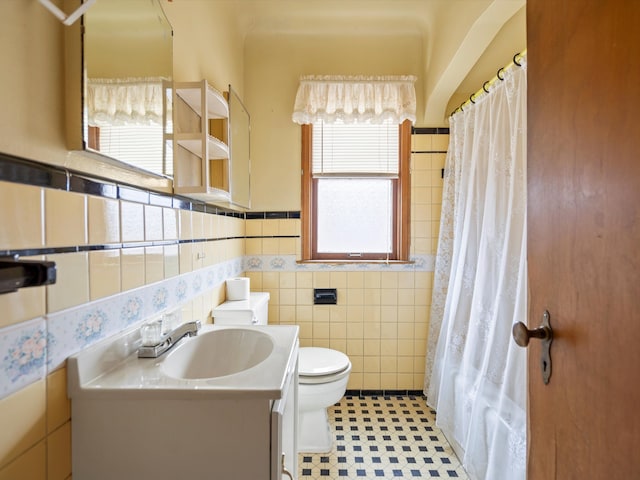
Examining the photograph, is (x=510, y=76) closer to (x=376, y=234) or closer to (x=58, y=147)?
(x=376, y=234)

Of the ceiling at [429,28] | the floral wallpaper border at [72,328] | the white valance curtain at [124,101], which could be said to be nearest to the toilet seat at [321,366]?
the floral wallpaper border at [72,328]

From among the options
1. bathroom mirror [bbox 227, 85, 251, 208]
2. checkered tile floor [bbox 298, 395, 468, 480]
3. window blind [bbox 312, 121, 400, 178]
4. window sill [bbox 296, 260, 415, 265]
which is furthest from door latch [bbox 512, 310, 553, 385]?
window blind [bbox 312, 121, 400, 178]

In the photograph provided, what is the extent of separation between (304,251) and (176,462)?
1686mm

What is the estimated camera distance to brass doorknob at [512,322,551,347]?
0.72 metres

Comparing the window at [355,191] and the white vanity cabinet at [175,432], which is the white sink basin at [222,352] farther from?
the window at [355,191]

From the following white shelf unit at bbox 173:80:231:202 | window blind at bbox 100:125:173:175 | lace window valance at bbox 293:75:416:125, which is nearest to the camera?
window blind at bbox 100:125:173:175

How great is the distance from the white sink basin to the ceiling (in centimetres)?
181

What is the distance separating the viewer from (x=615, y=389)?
538 millimetres

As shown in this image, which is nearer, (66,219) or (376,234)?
(66,219)

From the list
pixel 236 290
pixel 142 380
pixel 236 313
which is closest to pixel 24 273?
pixel 142 380

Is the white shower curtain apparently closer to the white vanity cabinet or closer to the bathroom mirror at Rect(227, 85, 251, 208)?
the white vanity cabinet

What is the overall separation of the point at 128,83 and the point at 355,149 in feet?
5.46

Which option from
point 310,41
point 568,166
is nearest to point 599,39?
point 568,166

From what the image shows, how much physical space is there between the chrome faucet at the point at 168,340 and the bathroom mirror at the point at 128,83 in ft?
1.78
